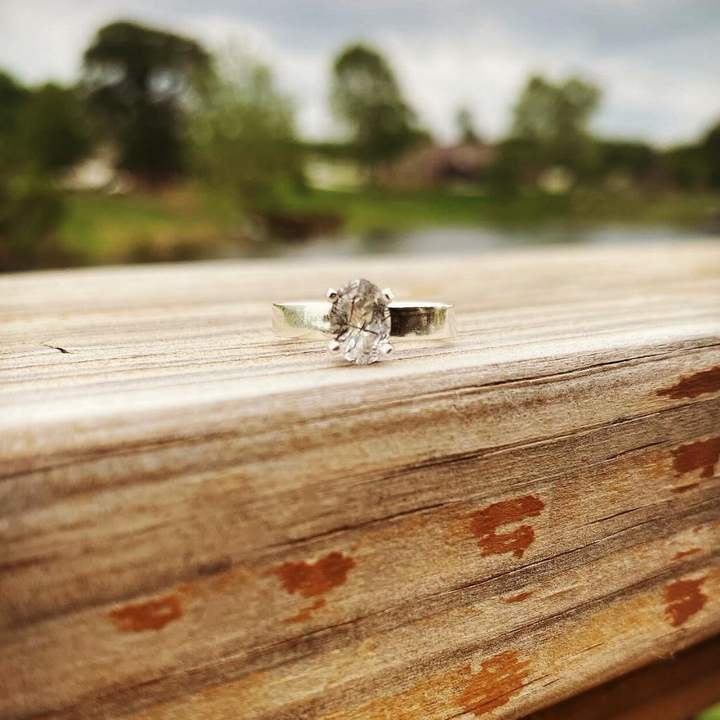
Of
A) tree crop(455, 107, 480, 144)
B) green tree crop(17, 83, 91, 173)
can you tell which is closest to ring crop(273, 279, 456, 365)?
green tree crop(17, 83, 91, 173)

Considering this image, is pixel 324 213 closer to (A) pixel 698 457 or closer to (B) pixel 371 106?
(B) pixel 371 106

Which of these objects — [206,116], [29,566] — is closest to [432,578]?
[29,566]

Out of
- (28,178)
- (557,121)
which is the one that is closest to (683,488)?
(28,178)

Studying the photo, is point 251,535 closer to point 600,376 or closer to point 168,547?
point 168,547

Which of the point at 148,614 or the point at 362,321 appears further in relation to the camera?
the point at 362,321

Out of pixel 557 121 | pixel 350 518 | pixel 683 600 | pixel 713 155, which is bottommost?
pixel 683 600

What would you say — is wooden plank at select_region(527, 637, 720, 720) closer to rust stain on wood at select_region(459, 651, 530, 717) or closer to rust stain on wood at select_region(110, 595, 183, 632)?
rust stain on wood at select_region(459, 651, 530, 717)
